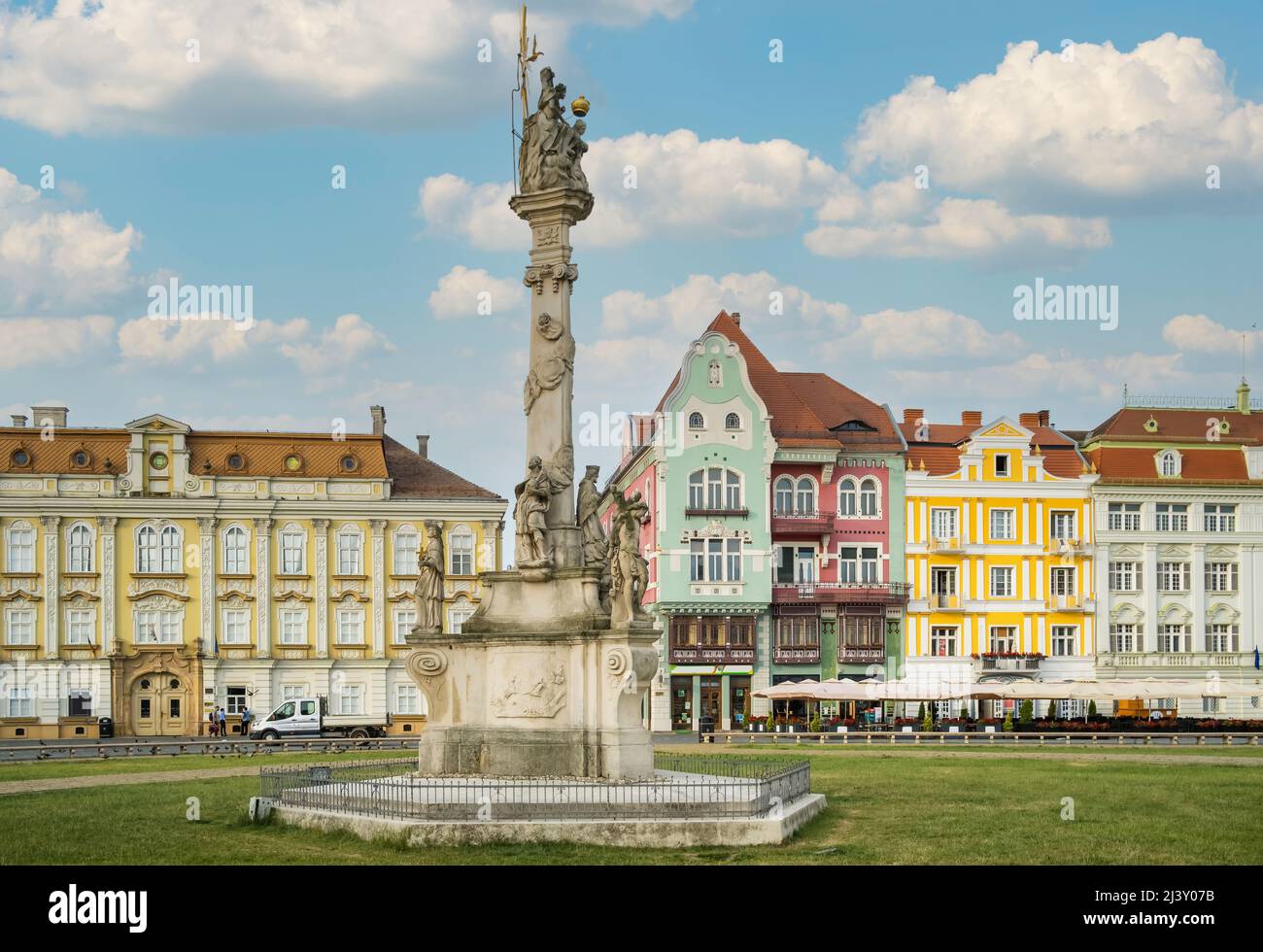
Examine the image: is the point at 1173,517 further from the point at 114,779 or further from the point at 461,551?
the point at 114,779

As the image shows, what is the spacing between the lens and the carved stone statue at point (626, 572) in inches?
977

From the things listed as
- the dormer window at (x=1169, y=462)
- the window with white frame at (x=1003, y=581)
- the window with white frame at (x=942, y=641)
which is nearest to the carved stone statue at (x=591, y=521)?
the window with white frame at (x=942, y=641)

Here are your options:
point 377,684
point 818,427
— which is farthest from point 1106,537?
point 377,684

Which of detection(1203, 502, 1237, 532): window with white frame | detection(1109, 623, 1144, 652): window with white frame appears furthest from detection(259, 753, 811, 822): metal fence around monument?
detection(1203, 502, 1237, 532): window with white frame

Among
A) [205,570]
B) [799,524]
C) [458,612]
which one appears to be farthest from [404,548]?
[799,524]

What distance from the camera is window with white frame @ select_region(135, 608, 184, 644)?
68000 mm

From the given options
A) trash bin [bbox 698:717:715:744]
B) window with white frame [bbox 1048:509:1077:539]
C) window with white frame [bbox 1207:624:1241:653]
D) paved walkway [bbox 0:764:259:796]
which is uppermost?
window with white frame [bbox 1048:509:1077:539]

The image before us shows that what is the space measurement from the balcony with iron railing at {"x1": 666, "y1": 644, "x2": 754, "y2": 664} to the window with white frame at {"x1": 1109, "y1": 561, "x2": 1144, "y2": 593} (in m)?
17.4

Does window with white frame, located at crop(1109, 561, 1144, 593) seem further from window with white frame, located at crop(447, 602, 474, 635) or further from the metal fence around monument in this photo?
the metal fence around monument

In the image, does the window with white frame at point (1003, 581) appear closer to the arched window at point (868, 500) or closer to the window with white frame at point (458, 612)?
the arched window at point (868, 500)

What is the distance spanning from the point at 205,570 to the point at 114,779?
31943 mm

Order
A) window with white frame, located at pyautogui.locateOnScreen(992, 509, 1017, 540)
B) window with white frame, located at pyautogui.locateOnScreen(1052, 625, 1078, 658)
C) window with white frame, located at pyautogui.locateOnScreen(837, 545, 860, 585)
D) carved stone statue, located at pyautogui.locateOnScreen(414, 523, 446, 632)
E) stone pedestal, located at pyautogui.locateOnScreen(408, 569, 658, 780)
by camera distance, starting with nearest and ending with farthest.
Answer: stone pedestal, located at pyautogui.locateOnScreen(408, 569, 658, 780), carved stone statue, located at pyautogui.locateOnScreen(414, 523, 446, 632), window with white frame, located at pyautogui.locateOnScreen(837, 545, 860, 585), window with white frame, located at pyautogui.locateOnScreen(992, 509, 1017, 540), window with white frame, located at pyautogui.locateOnScreen(1052, 625, 1078, 658)

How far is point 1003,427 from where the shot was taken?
7394cm

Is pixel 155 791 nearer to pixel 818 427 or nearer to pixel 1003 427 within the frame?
pixel 818 427
